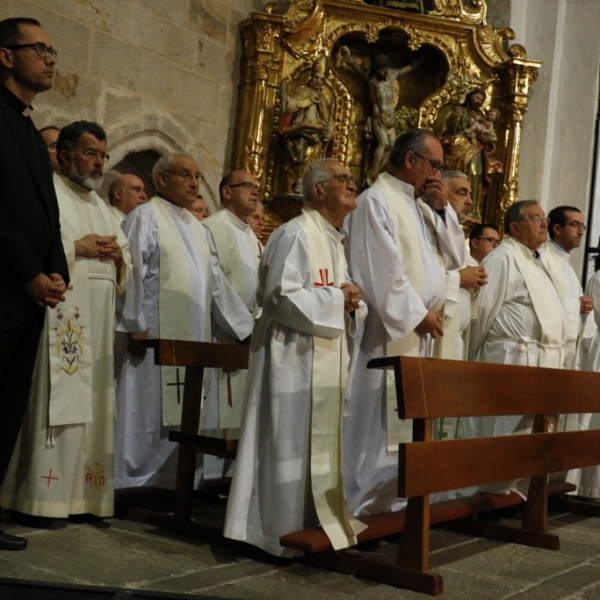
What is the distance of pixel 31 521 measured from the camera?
4656 millimetres

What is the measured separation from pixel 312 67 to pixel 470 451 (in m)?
6.60

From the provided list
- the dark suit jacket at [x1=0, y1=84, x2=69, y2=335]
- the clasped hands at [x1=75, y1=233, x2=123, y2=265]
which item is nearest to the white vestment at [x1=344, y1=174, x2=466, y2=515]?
the clasped hands at [x1=75, y1=233, x2=123, y2=265]

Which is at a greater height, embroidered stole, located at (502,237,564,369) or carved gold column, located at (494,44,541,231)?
carved gold column, located at (494,44,541,231)

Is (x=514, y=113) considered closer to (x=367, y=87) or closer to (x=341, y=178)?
(x=367, y=87)

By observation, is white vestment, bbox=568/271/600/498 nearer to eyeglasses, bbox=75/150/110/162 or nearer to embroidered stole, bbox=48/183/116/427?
embroidered stole, bbox=48/183/116/427

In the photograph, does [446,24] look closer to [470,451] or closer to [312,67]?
[312,67]

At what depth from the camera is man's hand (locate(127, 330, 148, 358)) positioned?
565 centimetres

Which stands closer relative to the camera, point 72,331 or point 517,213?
point 72,331

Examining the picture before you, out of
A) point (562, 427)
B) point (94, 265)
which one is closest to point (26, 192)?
point (94, 265)

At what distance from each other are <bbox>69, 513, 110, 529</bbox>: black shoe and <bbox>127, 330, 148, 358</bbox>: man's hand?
1.07 m

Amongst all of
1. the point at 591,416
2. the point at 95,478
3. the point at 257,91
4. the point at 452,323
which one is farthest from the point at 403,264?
the point at 257,91

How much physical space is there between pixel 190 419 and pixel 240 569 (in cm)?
105

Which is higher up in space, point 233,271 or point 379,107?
point 379,107

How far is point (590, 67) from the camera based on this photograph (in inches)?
470
